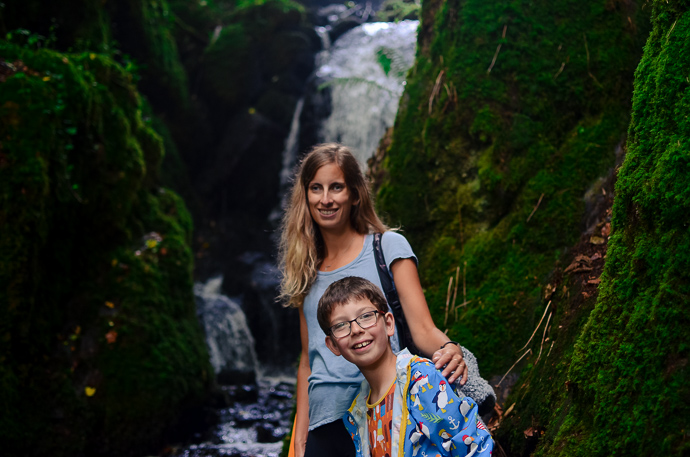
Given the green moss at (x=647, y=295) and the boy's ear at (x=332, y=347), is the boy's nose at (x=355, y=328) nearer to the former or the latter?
the boy's ear at (x=332, y=347)

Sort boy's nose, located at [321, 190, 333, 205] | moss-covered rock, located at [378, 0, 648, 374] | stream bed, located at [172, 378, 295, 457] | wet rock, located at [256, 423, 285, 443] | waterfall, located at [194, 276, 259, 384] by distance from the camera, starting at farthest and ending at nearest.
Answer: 1. waterfall, located at [194, 276, 259, 384]
2. wet rock, located at [256, 423, 285, 443]
3. stream bed, located at [172, 378, 295, 457]
4. moss-covered rock, located at [378, 0, 648, 374]
5. boy's nose, located at [321, 190, 333, 205]

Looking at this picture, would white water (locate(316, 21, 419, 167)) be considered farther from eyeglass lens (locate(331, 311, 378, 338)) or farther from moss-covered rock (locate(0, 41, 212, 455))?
eyeglass lens (locate(331, 311, 378, 338))

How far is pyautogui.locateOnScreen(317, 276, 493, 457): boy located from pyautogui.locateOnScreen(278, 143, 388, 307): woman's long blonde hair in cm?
48

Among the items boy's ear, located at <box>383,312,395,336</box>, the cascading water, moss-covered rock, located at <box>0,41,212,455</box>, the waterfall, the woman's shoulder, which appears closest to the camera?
boy's ear, located at <box>383,312,395,336</box>

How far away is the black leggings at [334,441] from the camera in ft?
7.71

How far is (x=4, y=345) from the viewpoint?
5074mm

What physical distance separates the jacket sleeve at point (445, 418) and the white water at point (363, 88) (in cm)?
837

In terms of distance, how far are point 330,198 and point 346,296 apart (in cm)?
65

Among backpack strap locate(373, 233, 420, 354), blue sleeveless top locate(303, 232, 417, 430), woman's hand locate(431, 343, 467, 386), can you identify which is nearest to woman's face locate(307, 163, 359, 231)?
blue sleeveless top locate(303, 232, 417, 430)

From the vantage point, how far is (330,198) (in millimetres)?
2604

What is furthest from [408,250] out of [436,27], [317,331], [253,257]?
[253,257]

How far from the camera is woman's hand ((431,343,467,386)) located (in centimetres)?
207

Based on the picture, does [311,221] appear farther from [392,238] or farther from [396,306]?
[396,306]

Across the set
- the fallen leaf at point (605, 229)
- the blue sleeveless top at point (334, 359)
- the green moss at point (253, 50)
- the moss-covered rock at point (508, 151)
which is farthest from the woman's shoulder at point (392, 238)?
the green moss at point (253, 50)
